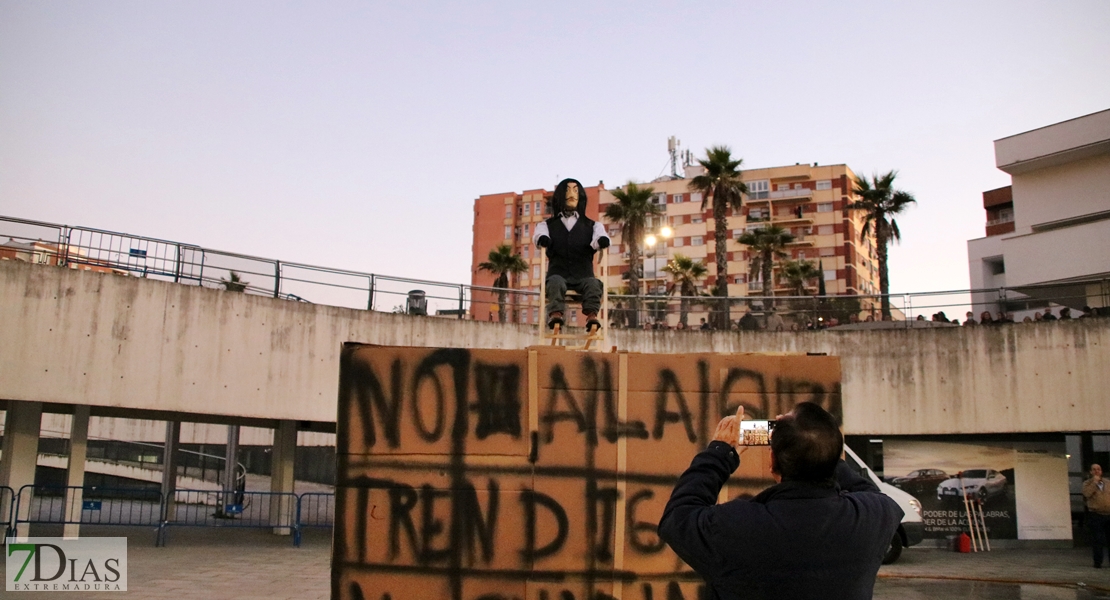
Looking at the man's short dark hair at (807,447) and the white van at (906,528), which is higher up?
the man's short dark hair at (807,447)

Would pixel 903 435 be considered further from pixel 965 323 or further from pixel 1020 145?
pixel 1020 145

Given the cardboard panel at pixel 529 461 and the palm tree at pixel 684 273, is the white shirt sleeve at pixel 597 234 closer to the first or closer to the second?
the cardboard panel at pixel 529 461

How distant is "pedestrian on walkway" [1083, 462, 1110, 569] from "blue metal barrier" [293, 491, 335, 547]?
1319 cm

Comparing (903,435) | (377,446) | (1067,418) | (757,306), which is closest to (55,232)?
(377,446)

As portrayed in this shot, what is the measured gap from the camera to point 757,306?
22047 mm

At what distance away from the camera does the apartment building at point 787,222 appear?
69625mm

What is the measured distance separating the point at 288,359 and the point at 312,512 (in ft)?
45.6

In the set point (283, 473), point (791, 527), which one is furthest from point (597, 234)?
point (283, 473)

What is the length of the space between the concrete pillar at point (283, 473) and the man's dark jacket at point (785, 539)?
64.4 ft

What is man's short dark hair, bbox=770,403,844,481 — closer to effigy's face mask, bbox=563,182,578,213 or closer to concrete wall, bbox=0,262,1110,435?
effigy's face mask, bbox=563,182,578,213

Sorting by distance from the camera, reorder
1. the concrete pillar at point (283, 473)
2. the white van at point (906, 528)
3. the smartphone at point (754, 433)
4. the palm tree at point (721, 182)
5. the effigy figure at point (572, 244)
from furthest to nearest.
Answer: the palm tree at point (721, 182), the concrete pillar at point (283, 473), the white van at point (906, 528), the effigy figure at point (572, 244), the smartphone at point (754, 433)

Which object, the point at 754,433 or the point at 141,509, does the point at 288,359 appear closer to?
the point at 141,509

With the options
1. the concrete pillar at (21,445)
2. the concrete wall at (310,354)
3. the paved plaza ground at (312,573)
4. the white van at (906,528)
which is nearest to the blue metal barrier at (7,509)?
the concrete pillar at (21,445)

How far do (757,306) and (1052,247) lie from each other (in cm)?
1186
